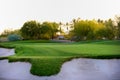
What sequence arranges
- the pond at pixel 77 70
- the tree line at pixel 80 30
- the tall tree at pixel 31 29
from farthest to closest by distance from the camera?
the tall tree at pixel 31 29 < the tree line at pixel 80 30 < the pond at pixel 77 70

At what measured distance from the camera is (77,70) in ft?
63.1

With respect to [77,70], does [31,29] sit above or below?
above

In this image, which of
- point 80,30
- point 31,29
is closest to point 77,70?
point 80,30

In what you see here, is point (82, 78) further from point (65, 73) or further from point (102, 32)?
point (102, 32)

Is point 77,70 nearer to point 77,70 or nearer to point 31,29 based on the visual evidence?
point 77,70

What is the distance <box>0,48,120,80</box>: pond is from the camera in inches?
715

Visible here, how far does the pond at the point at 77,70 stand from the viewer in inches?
715

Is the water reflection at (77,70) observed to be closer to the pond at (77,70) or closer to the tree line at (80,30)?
the pond at (77,70)

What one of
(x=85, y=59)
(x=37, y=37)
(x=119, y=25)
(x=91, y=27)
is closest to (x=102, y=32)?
(x=119, y=25)

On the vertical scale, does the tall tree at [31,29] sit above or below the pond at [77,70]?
above

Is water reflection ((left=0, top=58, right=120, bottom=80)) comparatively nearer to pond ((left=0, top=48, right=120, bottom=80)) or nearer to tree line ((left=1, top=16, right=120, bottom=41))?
pond ((left=0, top=48, right=120, bottom=80))

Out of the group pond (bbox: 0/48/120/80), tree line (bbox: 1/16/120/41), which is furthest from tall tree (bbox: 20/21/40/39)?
pond (bbox: 0/48/120/80)

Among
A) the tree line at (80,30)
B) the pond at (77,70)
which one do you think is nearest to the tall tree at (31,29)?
the tree line at (80,30)

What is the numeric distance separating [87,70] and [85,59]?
77.8 inches
